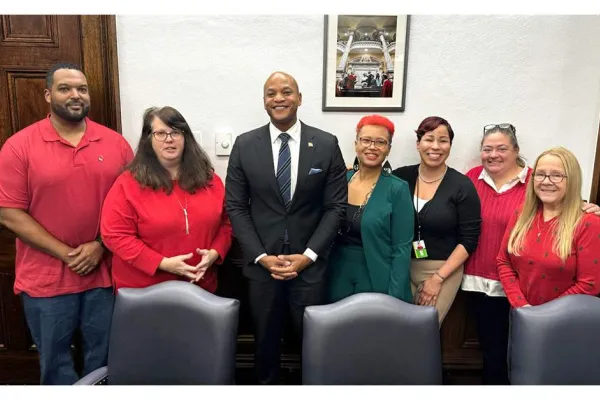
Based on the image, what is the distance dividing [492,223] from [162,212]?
1440 millimetres

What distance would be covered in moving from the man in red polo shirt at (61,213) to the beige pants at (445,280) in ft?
4.60

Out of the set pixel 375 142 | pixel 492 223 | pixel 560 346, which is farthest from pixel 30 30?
pixel 560 346

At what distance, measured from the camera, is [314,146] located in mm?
1881

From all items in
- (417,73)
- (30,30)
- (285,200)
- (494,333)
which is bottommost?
(494,333)

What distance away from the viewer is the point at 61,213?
189cm

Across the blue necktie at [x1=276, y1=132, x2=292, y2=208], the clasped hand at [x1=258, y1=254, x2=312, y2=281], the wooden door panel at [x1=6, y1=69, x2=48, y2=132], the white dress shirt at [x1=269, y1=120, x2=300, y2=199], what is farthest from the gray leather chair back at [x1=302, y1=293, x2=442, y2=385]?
the wooden door panel at [x1=6, y1=69, x2=48, y2=132]

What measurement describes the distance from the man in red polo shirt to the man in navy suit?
0.60m

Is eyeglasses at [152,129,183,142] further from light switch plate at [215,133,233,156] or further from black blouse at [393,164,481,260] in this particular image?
black blouse at [393,164,481,260]

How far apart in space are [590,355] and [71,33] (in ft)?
8.29

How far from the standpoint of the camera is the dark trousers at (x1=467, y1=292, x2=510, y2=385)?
210 centimetres

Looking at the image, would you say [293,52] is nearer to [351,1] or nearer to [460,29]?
[460,29]

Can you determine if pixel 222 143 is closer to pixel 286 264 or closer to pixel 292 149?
pixel 292 149

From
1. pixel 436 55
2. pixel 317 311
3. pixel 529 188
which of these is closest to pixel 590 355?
pixel 529 188

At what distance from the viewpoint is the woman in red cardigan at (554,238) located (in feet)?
5.56
